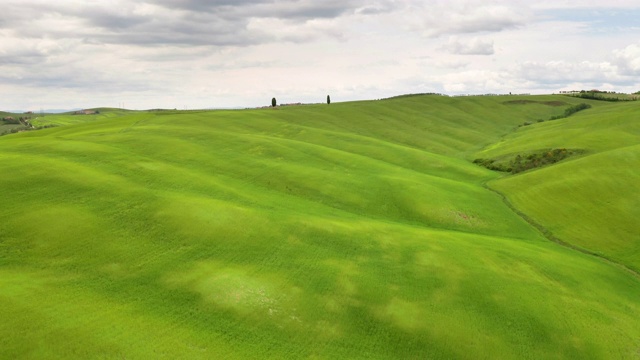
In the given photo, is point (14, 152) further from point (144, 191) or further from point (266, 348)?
point (266, 348)

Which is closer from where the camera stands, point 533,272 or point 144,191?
point 533,272

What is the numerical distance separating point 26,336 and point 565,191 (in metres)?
66.4

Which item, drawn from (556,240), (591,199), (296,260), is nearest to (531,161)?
(591,199)

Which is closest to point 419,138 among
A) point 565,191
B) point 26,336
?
point 565,191

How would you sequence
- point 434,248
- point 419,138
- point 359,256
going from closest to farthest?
1. point 359,256
2. point 434,248
3. point 419,138

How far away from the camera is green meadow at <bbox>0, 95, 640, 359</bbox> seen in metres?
27.9

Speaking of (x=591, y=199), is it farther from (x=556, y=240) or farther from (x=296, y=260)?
(x=296, y=260)

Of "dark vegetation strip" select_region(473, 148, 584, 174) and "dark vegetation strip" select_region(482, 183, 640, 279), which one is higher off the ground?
"dark vegetation strip" select_region(473, 148, 584, 174)

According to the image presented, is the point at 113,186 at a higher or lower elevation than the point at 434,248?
higher

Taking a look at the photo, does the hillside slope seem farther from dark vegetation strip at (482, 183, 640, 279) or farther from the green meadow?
dark vegetation strip at (482, 183, 640, 279)

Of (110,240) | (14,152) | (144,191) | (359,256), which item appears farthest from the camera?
(14,152)

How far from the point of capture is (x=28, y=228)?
3628 cm

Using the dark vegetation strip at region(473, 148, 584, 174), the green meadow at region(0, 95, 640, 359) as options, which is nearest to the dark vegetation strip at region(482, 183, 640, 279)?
the green meadow at region(0, 95, 640, 359)

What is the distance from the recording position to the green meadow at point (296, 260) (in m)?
27.9
